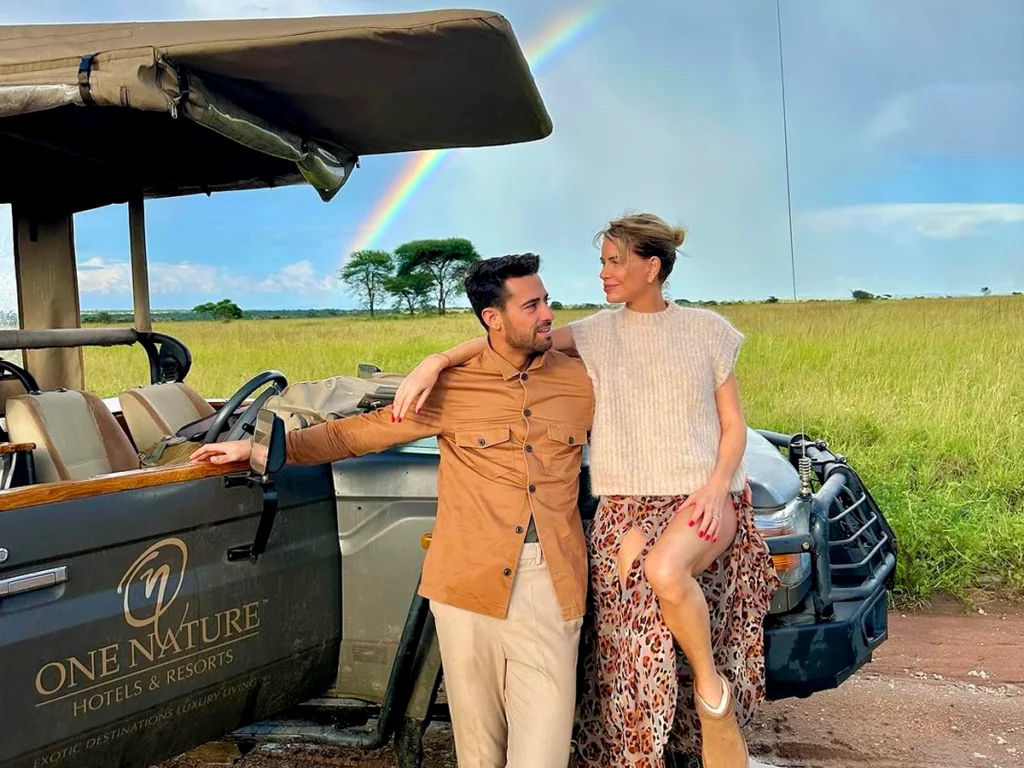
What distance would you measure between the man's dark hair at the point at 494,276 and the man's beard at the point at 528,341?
0.09 metres

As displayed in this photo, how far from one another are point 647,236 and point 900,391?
7.64 m

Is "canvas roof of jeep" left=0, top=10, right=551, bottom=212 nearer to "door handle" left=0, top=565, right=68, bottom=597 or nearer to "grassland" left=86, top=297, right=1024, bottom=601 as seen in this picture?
"door handle" left=0, top=565, right=68, bottom=597

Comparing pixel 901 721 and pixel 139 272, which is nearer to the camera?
pixel 901 721

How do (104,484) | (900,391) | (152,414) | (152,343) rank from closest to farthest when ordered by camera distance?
(104,484)
(152,414)
(152,343)
(900,391)

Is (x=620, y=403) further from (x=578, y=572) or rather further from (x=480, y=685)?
(x=480, y=685)

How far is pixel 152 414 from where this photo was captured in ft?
11.7

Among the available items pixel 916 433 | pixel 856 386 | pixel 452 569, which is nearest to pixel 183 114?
pixel 452 569

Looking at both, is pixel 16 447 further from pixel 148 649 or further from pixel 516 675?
pixel 516 675

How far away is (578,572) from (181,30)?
184 centimetres

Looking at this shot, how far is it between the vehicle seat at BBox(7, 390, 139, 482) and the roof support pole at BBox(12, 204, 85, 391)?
2259 mm

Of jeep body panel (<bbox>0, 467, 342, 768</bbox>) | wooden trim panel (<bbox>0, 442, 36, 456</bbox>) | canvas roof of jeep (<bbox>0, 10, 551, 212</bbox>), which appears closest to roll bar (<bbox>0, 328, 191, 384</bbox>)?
canvas roof of jeep (<bbox>0, 10, 551, 212</bbox>)

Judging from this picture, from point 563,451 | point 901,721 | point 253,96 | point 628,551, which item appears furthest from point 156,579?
point 901,721

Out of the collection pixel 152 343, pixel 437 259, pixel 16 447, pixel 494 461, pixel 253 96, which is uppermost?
pixel 437 259

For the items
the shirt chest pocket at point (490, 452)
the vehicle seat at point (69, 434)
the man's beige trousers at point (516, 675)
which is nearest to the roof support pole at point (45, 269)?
the vehicle seat at point (69, 434)
